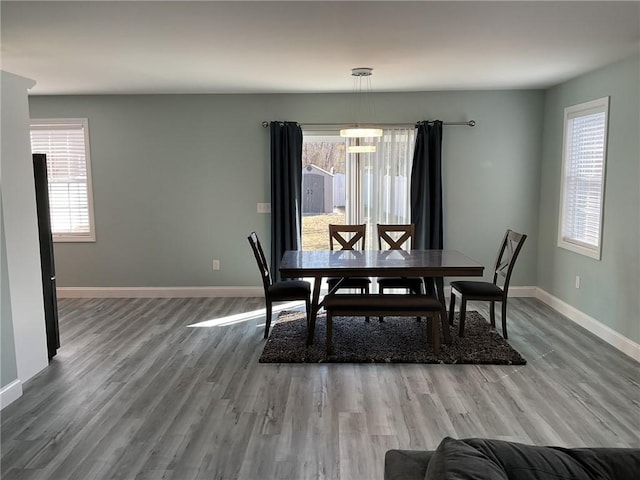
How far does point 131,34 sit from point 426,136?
11.2 feet

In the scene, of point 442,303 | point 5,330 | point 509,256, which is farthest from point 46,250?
point 509,256

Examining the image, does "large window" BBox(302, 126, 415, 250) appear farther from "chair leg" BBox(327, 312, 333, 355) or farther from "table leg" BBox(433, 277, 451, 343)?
"chair leg" BBox(327, 312, 333, 355)

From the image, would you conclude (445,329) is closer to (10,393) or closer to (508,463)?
(508,463)

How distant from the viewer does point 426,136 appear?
5.54m

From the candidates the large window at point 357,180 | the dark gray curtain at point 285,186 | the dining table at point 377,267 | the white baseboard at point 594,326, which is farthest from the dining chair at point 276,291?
the white baseboard at point 594,326

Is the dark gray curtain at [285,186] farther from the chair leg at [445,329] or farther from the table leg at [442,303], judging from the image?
the chair leg at [445,329]

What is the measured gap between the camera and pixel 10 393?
3.16m

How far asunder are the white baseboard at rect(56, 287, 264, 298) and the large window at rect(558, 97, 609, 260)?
3.52 metres

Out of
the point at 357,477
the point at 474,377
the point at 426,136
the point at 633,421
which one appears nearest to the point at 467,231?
the point at 426,136

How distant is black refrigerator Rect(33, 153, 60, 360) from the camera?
377 centimetres

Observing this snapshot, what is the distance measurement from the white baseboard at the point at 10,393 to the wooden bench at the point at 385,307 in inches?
86.4

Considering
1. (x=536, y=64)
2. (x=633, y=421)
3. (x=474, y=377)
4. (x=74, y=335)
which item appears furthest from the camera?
(x=74, y=335)

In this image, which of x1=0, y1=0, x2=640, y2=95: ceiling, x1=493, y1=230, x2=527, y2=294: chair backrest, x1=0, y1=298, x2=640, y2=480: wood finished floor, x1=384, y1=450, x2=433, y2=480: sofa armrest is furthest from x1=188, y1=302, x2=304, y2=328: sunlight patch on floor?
x1=384, y1=450, x2=433, y2=480: sofa armrest

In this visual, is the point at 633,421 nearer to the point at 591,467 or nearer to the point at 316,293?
the point at 591,467
